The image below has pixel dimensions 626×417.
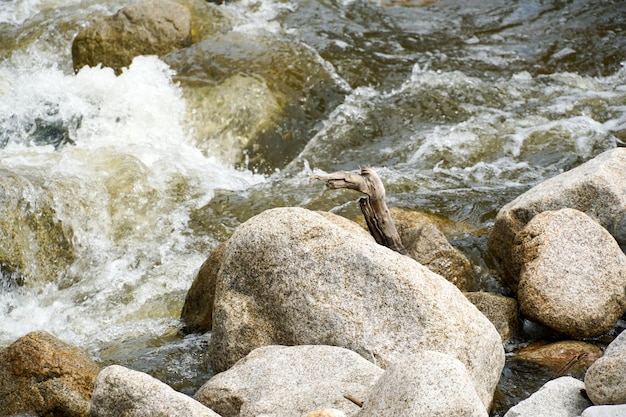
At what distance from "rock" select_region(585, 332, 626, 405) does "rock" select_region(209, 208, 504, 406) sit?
705 millimetres

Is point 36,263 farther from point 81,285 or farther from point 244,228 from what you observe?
point 244,228

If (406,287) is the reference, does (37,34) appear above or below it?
below

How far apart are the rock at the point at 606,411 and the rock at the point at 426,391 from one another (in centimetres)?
56

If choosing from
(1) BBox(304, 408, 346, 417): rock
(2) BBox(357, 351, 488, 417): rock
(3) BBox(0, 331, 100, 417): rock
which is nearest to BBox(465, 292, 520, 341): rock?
(2) BBox(357, 351, 488, 417): rock

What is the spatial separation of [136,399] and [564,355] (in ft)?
10.0

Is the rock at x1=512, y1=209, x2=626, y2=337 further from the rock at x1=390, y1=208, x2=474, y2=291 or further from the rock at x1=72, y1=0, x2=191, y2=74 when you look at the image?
the rock at x1=72, y1=0, x2=191, y2=74

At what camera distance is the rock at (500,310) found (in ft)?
21.5

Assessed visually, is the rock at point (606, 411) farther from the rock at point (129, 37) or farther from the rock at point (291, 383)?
the rock at point (129, 37)

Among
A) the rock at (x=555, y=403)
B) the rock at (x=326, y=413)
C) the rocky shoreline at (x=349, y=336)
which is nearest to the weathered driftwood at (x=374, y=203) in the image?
the rocky shoreline at (x=349, y=336)

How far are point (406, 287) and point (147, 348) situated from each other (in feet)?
7.57

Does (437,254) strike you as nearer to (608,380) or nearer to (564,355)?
(564,355)

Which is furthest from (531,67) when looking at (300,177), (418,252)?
(418,252)

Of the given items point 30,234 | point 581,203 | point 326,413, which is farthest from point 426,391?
point 30,234

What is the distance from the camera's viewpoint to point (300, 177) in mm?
9836
